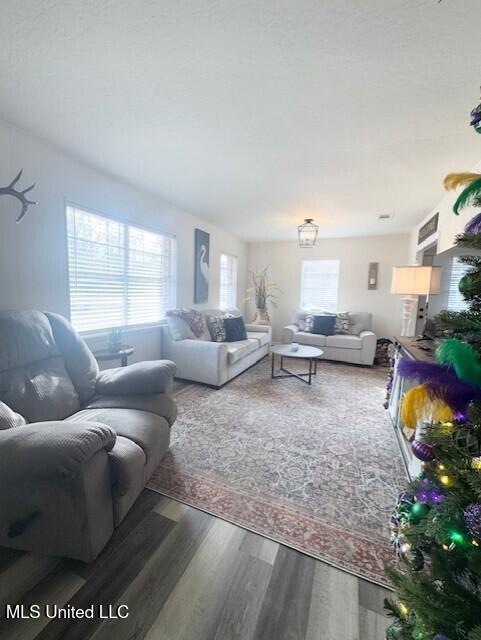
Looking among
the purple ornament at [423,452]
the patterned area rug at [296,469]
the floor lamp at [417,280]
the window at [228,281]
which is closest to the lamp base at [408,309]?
the floor lamp at [417,280]

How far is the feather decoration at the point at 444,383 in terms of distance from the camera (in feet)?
2.51

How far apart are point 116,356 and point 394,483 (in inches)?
97.4

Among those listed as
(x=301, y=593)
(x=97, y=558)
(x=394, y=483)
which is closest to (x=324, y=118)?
(x=394, y=483)

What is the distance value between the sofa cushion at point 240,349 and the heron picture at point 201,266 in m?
1.02

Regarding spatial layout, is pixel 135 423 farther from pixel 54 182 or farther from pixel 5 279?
pixel 54 182

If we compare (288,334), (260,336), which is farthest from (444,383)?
(288,334)

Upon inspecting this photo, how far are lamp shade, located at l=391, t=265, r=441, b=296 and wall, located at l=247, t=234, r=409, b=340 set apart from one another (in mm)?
2598

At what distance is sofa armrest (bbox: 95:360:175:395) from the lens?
189 centimetres

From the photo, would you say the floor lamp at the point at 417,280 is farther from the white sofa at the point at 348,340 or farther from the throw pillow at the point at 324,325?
the throw pillow at the point at 324,325

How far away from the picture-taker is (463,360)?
743 mm

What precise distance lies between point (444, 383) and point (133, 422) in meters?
1.55

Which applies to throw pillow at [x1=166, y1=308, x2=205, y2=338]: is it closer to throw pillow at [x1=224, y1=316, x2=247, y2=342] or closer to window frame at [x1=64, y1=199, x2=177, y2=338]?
window frame at [x1=64, y1=199, x2=177, y2=338]

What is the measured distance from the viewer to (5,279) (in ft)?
6.60

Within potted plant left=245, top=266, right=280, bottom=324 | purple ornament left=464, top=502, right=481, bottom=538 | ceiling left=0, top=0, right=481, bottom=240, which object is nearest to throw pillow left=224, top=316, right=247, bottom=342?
potted plant left=245, top=266, right=280, bottom=324
